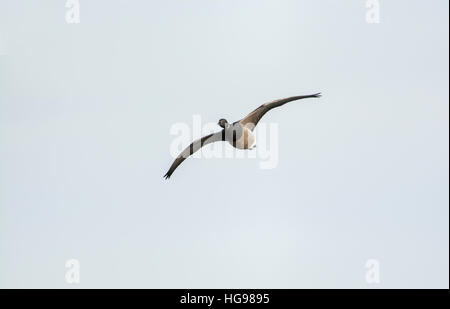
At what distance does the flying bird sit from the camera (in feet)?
110

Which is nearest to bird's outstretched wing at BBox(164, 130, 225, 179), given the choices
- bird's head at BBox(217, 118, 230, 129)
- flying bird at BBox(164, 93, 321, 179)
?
flying bird at BBox(164, 93, 321, 179)

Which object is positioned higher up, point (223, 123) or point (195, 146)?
point (223, 123)

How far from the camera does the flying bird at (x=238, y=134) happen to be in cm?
3350

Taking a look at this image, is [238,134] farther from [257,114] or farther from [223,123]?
[257,114]

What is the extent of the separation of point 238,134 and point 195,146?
1951 mm

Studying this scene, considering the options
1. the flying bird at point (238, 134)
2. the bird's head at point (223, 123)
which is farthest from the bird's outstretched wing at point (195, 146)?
the bird's head at point (223, 123)

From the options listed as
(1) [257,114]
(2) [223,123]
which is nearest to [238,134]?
(2) [223,123]

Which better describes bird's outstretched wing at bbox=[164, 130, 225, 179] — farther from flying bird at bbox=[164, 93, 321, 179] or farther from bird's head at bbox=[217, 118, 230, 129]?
bird's head at bbox=[217, 118, 230, 129]

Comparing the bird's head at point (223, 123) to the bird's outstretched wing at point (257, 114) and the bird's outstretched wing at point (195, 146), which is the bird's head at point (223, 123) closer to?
the bird's outstretched wing at point (195, 146)

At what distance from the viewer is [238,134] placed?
110 feet
